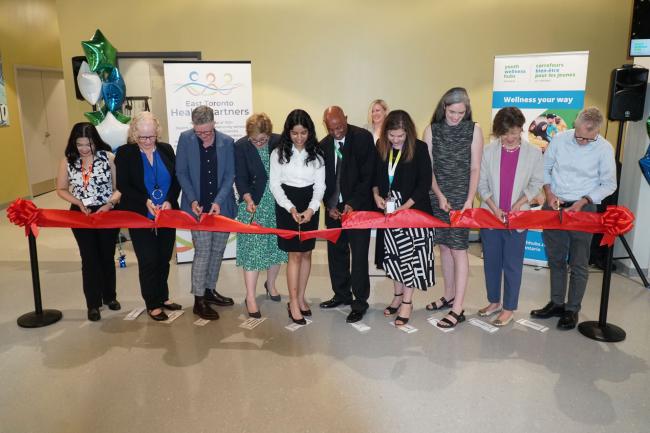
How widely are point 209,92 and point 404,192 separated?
102 inches

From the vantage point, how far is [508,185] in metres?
3.61

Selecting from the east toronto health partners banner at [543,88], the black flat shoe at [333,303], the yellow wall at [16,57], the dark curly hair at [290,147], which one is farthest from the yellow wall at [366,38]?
the yellow wall at [16,57]

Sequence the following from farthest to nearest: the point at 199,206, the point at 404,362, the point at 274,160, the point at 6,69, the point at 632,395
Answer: the point at 6,69 → the point at 199,206 → the point at 274,160 → the point at 404,362 → the point at 632,395

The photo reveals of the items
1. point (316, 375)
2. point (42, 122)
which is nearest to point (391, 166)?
point (316, 375)

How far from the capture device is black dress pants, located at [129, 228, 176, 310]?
372 cm

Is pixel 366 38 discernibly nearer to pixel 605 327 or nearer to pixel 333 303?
pixel 333 303

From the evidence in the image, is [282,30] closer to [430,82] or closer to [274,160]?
[430,82]

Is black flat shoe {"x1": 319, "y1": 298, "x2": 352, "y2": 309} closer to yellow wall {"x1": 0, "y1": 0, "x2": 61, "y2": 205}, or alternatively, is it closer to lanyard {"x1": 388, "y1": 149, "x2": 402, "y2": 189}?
lanyard {"x1": 388, "y1": 149, "x2": 402, "y2": 189}

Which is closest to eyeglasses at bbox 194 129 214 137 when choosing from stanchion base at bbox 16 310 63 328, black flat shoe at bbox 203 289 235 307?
black flat shoe at bbox 203 289 235 307

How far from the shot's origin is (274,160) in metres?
3.54

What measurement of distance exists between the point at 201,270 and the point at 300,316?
0.87m

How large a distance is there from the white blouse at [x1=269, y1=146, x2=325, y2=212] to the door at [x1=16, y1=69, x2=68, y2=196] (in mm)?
7946

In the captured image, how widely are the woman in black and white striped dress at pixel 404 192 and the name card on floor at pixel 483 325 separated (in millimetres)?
543

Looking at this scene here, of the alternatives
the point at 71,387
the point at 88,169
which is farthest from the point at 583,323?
the point at 88,169
